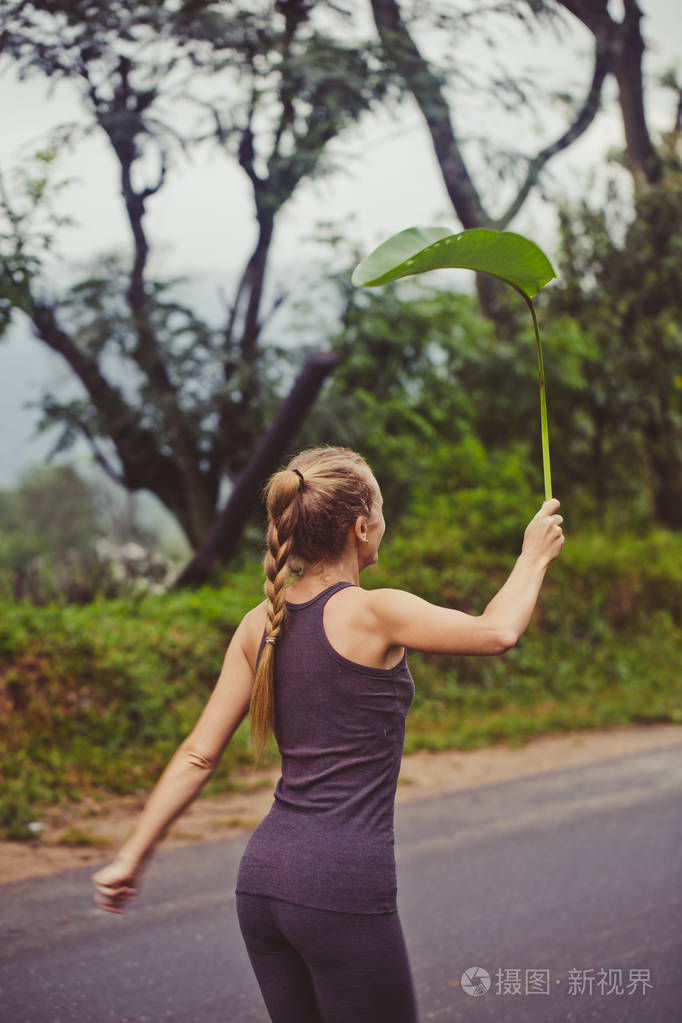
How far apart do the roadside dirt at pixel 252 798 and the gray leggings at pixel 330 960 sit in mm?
3734

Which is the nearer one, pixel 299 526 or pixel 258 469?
pixel 299 526

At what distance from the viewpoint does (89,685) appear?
783 centimetres

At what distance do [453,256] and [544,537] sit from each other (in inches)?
26.2

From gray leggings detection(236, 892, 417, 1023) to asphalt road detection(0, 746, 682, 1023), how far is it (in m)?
1.99

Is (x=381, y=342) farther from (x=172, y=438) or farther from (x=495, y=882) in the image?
(x=495, y=882)

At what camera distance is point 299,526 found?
2.25m

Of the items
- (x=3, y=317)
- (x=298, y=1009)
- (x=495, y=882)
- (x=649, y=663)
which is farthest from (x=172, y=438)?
(x=298, y=1009)

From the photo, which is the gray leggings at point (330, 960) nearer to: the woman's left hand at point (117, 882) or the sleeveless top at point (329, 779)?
the sleeveless top at point (329, 779)

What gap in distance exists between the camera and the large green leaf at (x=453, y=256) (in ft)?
6.42

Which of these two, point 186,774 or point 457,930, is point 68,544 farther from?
point 186,774

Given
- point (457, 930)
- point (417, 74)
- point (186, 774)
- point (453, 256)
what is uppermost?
point (417, 74)

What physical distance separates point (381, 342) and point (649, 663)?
5290 millimetres

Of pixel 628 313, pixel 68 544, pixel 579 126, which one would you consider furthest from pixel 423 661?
pixel 68 544

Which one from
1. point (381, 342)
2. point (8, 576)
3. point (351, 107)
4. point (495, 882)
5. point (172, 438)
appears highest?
point (351, 107)
